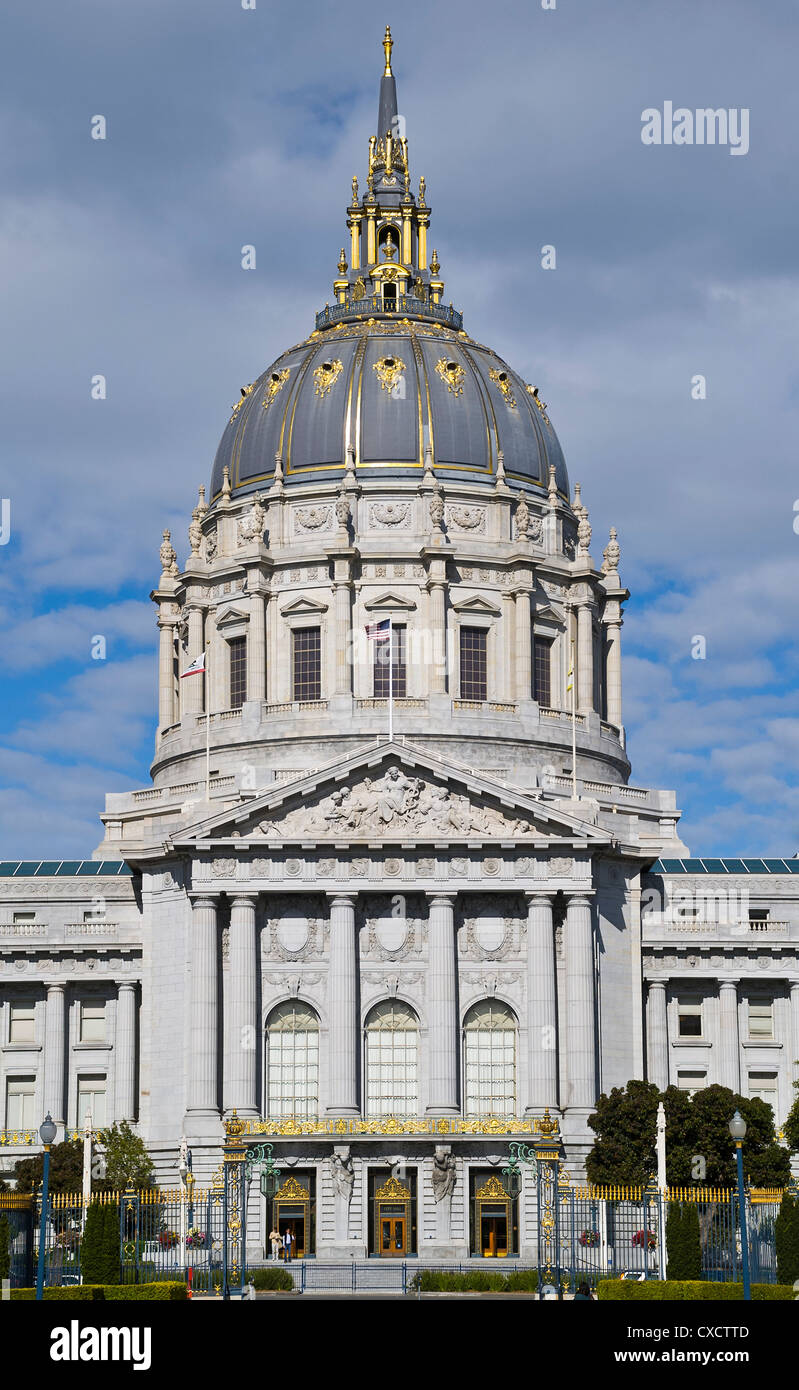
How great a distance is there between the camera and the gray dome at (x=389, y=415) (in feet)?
380

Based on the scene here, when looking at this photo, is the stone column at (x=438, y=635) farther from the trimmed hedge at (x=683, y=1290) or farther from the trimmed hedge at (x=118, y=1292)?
the trimmed hedge at (x=118, y=1292)

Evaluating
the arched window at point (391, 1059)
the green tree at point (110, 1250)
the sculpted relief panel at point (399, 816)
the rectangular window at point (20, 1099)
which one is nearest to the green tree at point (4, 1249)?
the green tree at point (110, 1250)

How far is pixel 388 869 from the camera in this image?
9294cm

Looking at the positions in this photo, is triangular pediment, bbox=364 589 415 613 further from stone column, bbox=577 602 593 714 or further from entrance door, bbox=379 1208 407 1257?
entrance door, bbox=379 1208 407 1257

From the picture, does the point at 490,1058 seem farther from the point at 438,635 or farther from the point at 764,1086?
the point at 438,635

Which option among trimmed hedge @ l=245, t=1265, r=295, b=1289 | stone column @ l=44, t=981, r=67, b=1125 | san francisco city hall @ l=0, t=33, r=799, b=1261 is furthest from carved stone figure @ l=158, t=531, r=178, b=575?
trimmed hedge @ l=245, t=1265, r=295, b=1289

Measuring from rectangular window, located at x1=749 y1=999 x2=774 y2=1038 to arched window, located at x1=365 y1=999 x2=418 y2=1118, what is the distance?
17.7 meters

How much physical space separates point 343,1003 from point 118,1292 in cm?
3796

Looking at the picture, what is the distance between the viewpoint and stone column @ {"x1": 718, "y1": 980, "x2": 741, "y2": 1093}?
3947 inches

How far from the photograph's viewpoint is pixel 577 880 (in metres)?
93.0

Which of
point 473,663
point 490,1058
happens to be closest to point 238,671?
point 473,663

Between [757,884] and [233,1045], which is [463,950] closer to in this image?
[233,1045]
